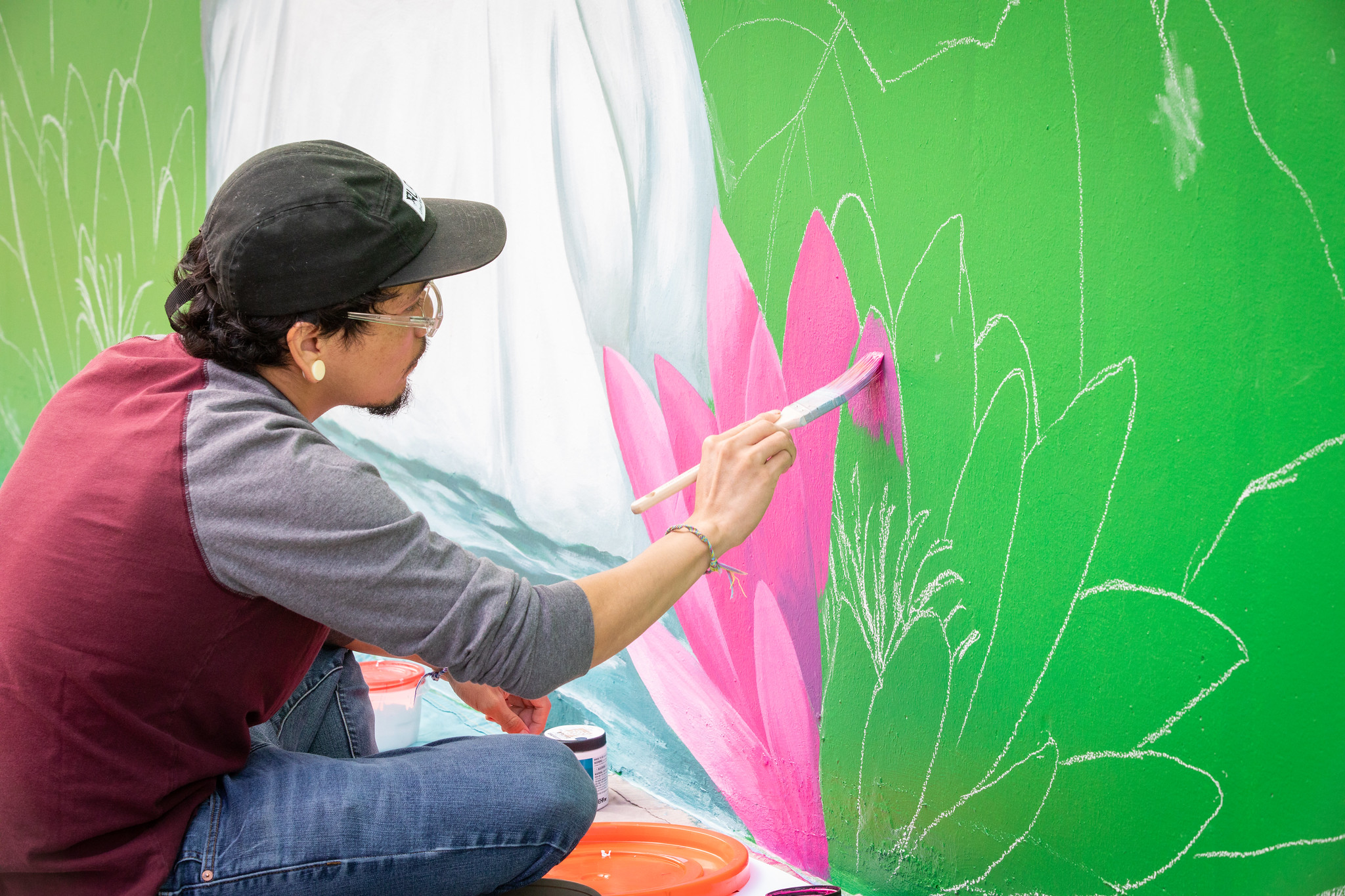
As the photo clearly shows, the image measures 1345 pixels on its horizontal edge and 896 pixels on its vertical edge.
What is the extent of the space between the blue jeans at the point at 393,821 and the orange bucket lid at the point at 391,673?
2.77ft

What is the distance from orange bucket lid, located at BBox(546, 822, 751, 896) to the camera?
1621 millimetres

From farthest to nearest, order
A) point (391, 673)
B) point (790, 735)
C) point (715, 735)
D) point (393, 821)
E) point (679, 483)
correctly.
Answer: point (391, 673) → point (715, 735) → point (790, 735) → point (679, 483) → point (393, 821)

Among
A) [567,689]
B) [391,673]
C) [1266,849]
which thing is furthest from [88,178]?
[1266,849]

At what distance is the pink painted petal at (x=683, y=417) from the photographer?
190cm

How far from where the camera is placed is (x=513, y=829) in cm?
125

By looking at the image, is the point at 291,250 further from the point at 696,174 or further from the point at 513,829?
the point at 696,174

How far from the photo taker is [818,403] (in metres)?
1.41

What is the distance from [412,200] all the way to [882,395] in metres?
0.72

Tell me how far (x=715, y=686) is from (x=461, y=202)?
1008 mm

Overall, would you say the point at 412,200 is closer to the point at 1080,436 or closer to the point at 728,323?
the point at 728,323

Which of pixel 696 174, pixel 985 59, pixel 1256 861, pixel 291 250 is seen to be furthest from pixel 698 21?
pixel 1256 861

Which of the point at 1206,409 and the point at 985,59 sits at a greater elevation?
the point at 985,59

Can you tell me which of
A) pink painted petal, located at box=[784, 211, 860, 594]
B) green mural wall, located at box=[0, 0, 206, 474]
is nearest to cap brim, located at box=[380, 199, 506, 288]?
pink painted petal, located at box=[784, 211, 860, 594]

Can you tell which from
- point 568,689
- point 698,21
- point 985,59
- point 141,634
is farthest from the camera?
point 568,689
